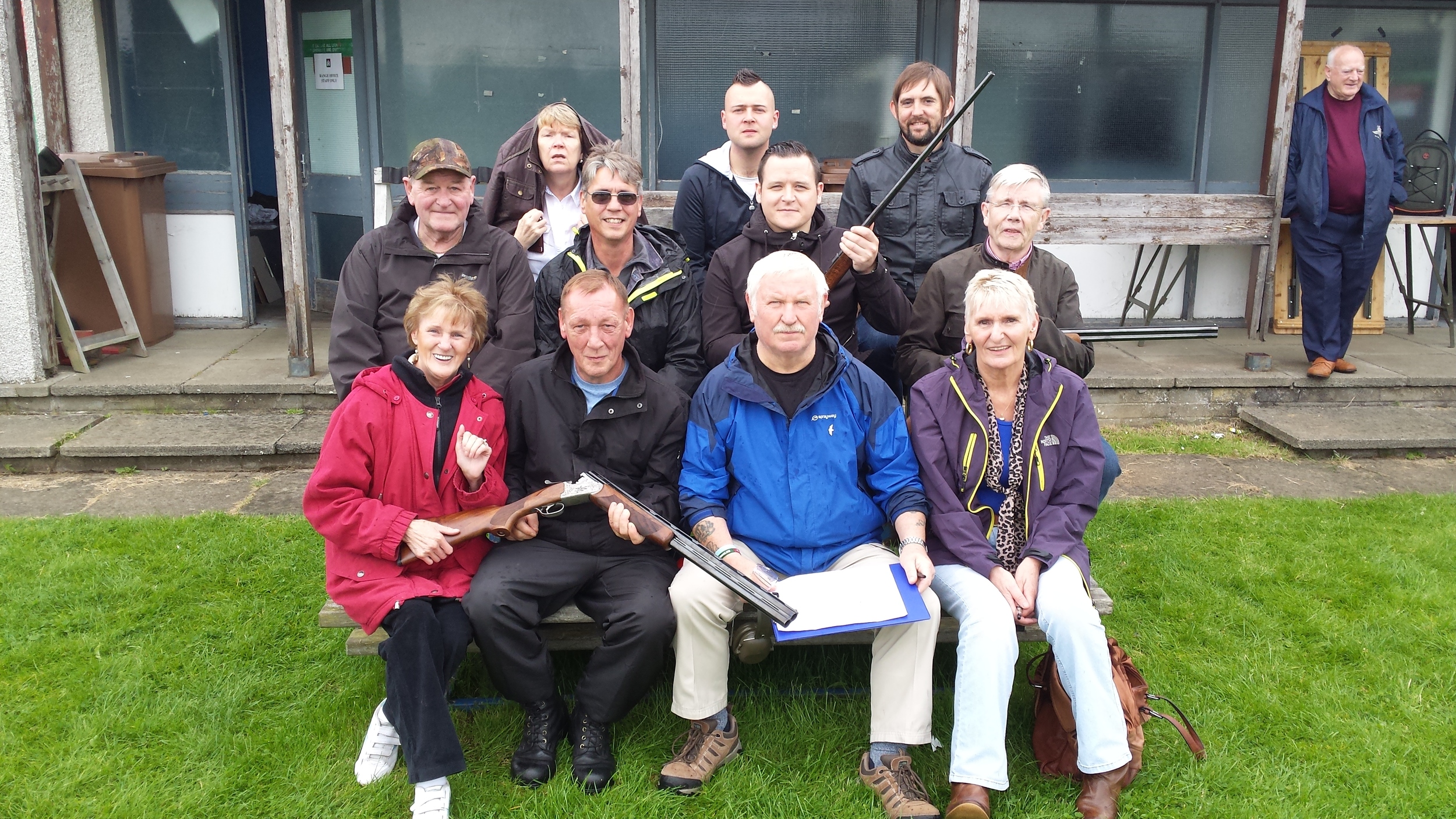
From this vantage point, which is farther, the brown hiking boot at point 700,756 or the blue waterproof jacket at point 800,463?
the blue waterproof jacket at point 800,463

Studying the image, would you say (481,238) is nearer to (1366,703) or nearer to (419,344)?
(419,344)

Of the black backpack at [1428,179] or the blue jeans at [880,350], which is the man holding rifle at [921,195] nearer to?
the blue jeans at [880,350]

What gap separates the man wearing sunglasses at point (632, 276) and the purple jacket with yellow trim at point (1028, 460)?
3.18ft

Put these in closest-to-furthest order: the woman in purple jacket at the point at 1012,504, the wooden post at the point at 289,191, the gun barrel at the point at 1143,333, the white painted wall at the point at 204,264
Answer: the woman in purple jacket at the point at 1012,504 < the gun barrel at the point at 1143,333 < the wooden post at the point at 289,191 < the white painted wall at the point at 204,264

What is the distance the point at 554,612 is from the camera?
348cm

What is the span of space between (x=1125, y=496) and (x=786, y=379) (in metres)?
2.91

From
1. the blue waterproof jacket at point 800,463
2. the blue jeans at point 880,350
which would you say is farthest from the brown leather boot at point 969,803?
the blue jeans at point 880,350

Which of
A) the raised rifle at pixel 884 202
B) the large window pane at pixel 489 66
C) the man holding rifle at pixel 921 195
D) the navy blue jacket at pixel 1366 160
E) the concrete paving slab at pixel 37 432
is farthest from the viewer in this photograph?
the large window pane at pixel 489 66

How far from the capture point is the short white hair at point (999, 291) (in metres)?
3.48

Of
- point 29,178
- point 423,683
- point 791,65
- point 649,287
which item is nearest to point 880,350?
point 649,287

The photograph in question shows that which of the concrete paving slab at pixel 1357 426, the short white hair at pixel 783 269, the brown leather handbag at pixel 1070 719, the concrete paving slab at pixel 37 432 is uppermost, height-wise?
the short white hair at pixel 783 269

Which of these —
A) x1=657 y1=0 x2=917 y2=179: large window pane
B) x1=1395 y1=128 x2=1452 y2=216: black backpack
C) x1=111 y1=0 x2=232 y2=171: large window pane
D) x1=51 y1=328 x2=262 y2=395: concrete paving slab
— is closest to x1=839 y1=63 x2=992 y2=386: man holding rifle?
x1=657 y1=0 x2=917 y2=179: large window pane

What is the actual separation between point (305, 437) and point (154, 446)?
0.77 m

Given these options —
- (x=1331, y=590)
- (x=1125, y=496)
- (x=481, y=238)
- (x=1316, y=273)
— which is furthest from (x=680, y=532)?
(x=1316, y=273)
